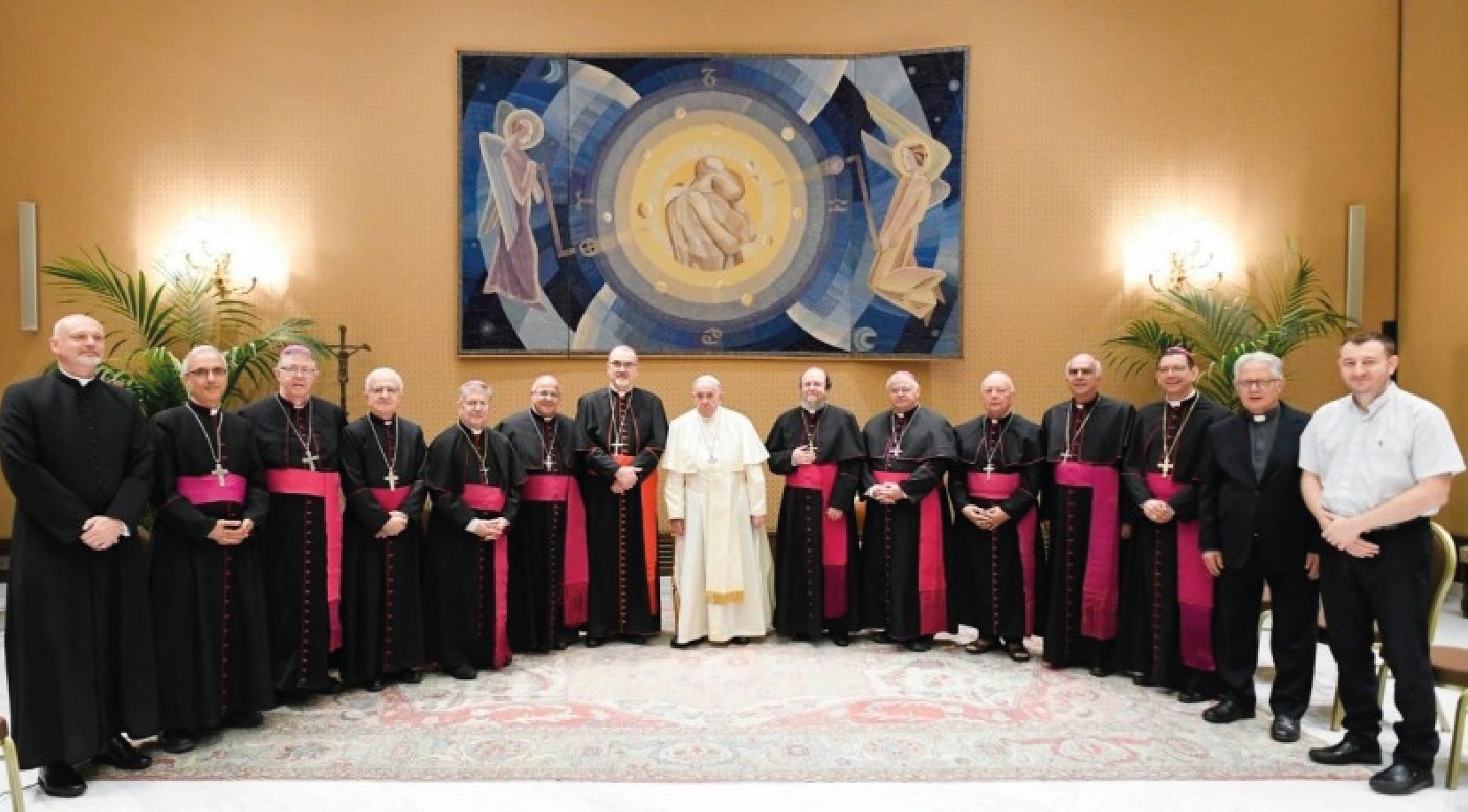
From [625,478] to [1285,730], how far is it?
3.65m

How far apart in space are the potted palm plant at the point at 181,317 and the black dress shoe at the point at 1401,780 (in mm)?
6845

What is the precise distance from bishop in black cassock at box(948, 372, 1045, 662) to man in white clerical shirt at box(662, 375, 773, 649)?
123 cm

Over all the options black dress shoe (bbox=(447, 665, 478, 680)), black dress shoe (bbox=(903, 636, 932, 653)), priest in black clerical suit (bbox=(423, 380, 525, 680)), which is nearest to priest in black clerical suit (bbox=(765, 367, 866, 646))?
black dress shoe (bbox=(903, 636, 932, 653))

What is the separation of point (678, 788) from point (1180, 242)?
6.01m

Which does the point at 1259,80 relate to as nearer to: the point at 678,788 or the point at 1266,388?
the point at 1266,388

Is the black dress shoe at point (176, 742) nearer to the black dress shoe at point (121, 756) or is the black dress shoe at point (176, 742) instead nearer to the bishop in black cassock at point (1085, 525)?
the black dress shoe at point (121, 756)

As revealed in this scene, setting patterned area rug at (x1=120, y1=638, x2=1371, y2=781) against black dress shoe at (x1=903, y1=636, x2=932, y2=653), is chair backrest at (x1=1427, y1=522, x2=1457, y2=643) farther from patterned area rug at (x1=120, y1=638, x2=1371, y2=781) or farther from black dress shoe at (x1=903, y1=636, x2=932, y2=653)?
black dress shoe at (x1=903, y1=636, x2=932, y2=653)

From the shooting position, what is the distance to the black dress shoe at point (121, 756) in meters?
→ 4.22

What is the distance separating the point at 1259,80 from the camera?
800cm

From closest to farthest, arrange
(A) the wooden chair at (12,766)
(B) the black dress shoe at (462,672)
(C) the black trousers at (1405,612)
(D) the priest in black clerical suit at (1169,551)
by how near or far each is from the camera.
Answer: (A) the wooden chair at (12,766) → (C) the black trousers at (1405,612) → (D) the priest in black clerical suit at (1169,551) → (B) the black dress shoe at (462,672)

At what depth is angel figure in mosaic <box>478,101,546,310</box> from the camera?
806 cm

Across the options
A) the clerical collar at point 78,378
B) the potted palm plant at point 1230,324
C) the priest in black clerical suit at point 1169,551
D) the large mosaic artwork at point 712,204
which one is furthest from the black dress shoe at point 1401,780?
the clerical collar at point 78,378

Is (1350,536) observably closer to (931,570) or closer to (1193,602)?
(1193,602)

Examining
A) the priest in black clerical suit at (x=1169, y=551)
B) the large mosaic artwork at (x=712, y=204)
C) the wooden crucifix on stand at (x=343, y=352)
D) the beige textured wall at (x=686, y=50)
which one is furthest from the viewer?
the large mosaic artwork at (x=712, y=204)
